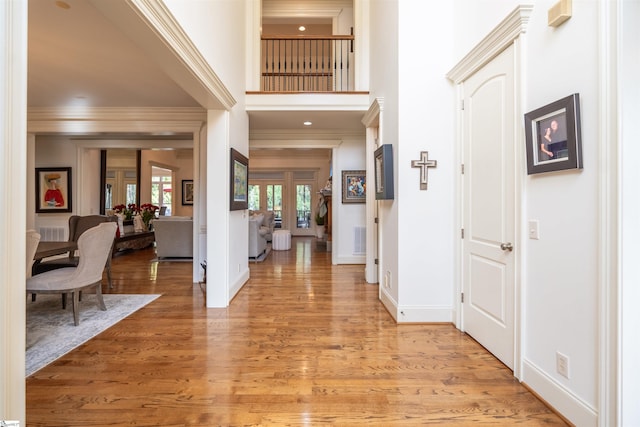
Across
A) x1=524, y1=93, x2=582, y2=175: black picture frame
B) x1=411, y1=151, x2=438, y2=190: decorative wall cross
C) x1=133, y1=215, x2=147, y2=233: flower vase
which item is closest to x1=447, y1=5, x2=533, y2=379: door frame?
x1=524, y1=93, x2=582, y2=175: black picture frame

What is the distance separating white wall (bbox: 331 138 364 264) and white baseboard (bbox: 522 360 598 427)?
169 inches

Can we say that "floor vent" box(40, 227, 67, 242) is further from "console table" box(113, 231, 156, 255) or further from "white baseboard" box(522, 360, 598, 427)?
"white baseboard" box(522, 360, 598, 427)

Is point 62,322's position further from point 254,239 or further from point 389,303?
point 254,239

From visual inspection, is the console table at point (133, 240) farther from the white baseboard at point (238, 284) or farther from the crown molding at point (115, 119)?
the white baseboard at point (238, 284)

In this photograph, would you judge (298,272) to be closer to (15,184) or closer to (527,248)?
(527,248)

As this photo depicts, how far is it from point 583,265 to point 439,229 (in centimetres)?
148

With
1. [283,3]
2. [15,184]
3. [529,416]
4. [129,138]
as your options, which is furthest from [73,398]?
[283,3]

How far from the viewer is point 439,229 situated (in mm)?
3119

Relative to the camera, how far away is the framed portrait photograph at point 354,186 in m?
6.25

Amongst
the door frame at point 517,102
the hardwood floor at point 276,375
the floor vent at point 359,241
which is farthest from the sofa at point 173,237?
the door frame at point 517,102

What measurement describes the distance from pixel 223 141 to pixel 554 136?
3.18 m

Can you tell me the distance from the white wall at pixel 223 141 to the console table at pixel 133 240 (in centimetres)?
441

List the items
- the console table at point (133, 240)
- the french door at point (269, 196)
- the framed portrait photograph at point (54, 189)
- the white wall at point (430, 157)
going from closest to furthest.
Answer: the white wall at point (430, 157)
the framed portrait photograph at point (54, 189)
the console table at point (133, 240)
the french door at point (269, 196)

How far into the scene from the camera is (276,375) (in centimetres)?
218
